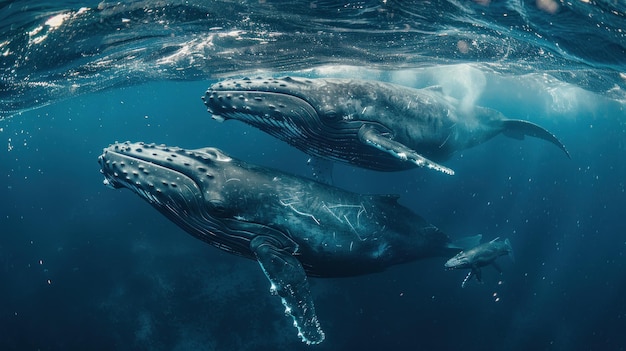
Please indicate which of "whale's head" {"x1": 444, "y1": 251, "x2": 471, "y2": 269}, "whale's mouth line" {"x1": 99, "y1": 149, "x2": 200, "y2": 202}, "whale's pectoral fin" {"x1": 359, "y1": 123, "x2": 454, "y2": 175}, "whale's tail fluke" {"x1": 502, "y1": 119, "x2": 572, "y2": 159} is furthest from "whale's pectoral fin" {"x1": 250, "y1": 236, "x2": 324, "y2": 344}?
"whale's tail fluke" {"x1": 502, "y1": 119, "x2": 572, "y2": 159}

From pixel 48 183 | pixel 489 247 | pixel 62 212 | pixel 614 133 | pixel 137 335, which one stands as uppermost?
pixel 489 247

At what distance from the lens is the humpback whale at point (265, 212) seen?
650 centimetres

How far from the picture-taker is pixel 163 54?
19484 mm

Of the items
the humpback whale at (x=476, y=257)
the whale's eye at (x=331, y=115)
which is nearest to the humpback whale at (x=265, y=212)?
the whale's eye at (x=331, y=115)

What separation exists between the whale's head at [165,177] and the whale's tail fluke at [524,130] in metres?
9.80

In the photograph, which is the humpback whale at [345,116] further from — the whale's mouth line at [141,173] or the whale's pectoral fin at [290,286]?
the whale's pectoral fin at [290,286]

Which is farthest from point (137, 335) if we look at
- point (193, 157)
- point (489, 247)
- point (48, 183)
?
point (48, 183)

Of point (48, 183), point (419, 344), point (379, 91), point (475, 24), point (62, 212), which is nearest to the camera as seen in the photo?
point (379, 91)

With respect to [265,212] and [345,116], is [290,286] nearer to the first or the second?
[265,212]

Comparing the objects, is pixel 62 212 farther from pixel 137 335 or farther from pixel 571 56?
pixel 571 56

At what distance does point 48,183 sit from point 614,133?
8320cm

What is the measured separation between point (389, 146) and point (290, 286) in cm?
315

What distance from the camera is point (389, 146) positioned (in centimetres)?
745

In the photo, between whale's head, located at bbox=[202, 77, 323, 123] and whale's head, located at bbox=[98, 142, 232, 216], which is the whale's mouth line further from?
whale's head, located at bbox=[202, 77, 323, 123]
